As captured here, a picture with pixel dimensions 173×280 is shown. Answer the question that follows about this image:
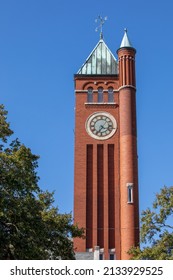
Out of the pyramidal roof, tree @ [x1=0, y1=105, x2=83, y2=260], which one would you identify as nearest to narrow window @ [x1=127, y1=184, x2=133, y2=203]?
the pyramidal roof

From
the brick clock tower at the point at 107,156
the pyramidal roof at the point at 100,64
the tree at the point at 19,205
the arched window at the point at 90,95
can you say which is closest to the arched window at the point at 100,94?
the brick clock tower at the point at 107,156

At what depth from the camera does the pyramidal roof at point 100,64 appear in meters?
67.6

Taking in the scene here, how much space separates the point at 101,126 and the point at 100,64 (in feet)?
29.0

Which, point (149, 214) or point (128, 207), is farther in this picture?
point (128, 207)

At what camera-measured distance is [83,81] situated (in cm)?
6688

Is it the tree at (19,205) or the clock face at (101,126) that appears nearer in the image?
the tree at (19,205)

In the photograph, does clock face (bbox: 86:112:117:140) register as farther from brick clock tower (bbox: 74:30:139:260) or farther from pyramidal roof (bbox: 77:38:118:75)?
pyramidal roof (bbox: 77:38:118:75)

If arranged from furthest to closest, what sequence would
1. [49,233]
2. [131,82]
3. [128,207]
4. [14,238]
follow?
1. [131,82]
2. [128,207]
3. [49,233]
4. [14,238]

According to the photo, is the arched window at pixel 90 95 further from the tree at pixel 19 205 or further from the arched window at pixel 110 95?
the tree at pixel 19 205

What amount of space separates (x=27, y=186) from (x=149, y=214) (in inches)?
351

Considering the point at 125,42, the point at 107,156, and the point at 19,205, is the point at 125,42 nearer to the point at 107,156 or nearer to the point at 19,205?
the point at 107,156

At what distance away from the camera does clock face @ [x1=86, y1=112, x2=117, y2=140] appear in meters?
64.2
